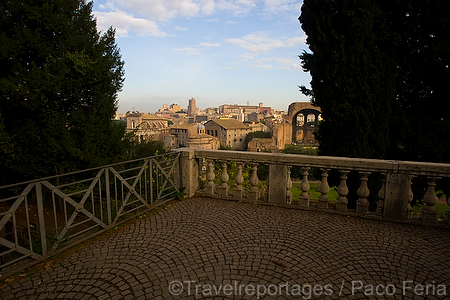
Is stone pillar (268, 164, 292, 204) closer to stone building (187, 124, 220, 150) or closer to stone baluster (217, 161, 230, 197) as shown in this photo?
stone baluster (217, 161, 230, 197)

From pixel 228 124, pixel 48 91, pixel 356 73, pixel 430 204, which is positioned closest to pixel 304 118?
pixel 228 124

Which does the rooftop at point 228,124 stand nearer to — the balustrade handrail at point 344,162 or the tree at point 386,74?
the tree at point 386,74

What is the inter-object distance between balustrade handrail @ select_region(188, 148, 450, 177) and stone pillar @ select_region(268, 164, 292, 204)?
0.15 metres

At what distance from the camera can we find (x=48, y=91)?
5.83 m

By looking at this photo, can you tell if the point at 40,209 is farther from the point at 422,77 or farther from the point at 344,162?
the point at 422,77

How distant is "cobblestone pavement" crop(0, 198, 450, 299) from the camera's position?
271 centimetres

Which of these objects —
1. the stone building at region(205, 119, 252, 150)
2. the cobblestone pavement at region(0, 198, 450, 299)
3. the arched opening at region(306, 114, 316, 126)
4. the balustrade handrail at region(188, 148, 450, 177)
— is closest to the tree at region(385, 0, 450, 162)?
the balustrade handrail at region(188, 148, 450, 177)

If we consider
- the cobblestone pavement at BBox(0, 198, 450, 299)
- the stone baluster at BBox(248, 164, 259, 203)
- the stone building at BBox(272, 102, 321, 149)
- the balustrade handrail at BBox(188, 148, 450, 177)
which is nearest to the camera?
the cobblestone pavement at BBox(0, 198, 450, 299)

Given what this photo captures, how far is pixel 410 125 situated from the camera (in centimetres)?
688

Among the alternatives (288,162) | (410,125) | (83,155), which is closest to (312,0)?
(410,125)

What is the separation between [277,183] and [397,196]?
2.09 meters

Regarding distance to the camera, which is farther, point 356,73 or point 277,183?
point 356,73

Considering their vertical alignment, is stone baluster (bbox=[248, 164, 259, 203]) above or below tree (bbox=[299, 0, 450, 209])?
below


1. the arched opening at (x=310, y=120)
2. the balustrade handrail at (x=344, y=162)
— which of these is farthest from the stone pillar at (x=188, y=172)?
the arched opening at (x=310, y=120)
